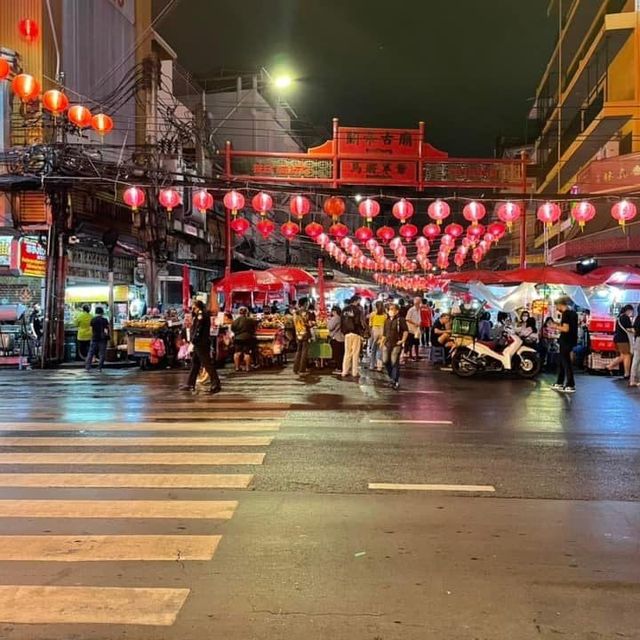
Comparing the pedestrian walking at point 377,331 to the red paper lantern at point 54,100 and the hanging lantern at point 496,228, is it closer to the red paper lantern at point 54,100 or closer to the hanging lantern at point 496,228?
the red paper lantern at point 54,100

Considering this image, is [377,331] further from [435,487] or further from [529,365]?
[435,487]

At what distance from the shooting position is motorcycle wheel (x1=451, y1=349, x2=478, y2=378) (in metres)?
16.4

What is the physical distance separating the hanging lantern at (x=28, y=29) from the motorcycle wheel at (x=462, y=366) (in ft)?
Answer: 49.1

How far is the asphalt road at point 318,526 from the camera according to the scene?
3926 mm

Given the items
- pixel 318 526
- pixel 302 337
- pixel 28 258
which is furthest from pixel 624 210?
pixel 28 258

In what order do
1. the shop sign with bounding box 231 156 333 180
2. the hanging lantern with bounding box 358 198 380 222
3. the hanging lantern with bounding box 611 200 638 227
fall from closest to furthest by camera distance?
the hanging lantern with bounding box 611 200 638 227, the hanging lantern with bounding box 358 198 380 222, the shop sign with bounding box 231 156 333 180

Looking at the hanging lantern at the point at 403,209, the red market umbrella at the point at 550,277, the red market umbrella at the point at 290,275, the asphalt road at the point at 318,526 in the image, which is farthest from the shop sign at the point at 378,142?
the asphalt road at the point at 318,526

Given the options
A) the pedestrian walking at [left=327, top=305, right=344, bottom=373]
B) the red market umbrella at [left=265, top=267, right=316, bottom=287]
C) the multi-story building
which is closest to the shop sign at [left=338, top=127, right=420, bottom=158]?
the red market umbrella at [left=265, top=267, right=316, bottom=287]

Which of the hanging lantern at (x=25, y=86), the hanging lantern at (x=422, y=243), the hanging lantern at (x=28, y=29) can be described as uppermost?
the hanging lantern at (x=28, y=29)

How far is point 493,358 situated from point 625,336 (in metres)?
3.27

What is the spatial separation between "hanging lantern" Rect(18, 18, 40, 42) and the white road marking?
17.7 metres

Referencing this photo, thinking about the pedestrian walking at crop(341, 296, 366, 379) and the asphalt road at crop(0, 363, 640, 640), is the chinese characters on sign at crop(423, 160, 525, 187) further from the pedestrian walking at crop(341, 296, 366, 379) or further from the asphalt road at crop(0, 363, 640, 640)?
the asphalt road at crop(0, 363, 640, 640)

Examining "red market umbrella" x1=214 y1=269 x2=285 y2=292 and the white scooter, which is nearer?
the white scooter

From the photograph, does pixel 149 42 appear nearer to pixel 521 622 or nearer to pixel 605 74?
pixel 605 74
